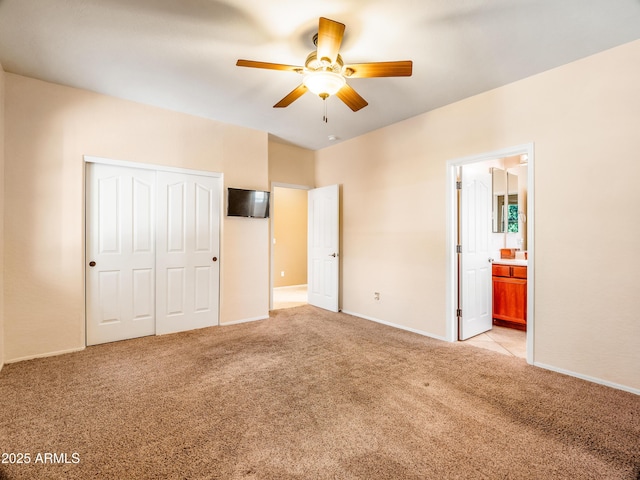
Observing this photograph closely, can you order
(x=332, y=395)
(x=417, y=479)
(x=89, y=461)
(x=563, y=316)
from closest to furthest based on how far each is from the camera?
1. (x=417, y=479)
2. (x=89, y=461)
3. (x=332, y=395)
4. (x=563, y=316)

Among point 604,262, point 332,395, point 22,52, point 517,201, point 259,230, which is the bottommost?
point 332,395

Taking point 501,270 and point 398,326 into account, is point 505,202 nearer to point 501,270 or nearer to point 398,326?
point 501,270

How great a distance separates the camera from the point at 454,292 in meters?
3.63

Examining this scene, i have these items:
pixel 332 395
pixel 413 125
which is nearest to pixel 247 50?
pixel 413 125

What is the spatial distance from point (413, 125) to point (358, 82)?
4.14 feet

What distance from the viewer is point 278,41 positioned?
7.98 ft

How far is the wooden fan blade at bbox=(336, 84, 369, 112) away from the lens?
247 cm

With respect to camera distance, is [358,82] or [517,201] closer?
[358,82]

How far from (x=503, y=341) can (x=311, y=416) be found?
279 centimetres

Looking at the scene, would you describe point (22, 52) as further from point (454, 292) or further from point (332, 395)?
point (454, 292)

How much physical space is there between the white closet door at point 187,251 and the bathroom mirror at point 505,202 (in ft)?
14.2

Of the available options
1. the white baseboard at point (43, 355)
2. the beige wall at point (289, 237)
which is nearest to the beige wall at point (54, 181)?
the white baseboard at point (43, 355)

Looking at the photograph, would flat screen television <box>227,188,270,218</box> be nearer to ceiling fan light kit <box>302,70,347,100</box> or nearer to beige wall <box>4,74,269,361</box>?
beige wall <box>4,74,269,361</box>

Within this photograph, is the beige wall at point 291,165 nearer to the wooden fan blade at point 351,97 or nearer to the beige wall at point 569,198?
the beige wall at point 569,198
